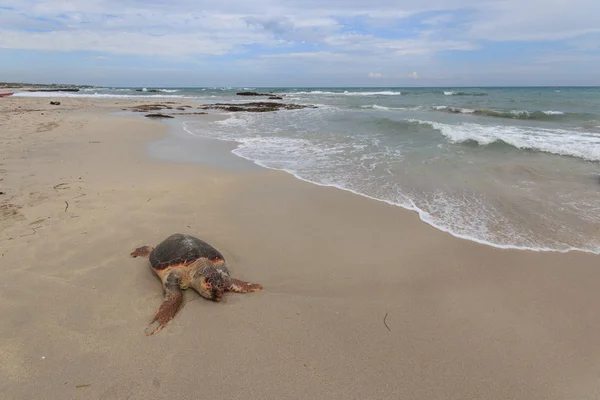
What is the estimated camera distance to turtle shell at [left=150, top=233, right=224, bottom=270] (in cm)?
357

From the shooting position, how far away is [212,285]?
10.8 feet

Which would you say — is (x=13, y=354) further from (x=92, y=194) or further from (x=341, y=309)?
(x=92, y=194)

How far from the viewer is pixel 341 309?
321 cm

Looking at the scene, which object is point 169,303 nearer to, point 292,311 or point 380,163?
point 292,311

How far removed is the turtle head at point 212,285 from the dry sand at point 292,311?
0.43 ft

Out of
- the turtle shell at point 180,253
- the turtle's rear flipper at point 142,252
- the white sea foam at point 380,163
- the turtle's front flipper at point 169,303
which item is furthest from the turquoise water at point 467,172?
the turtle's rear flipper at point 142,252

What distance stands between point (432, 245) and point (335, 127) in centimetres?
1222

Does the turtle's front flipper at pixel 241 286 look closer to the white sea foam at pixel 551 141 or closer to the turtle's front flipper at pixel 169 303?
the turtle's front flipper at pixel 169 303

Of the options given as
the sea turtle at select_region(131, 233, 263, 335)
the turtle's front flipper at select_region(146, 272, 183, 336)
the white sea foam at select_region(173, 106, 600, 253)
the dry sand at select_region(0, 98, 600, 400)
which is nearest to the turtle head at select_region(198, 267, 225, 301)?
the sea turtle at select_region(131, 233, 263, 335)

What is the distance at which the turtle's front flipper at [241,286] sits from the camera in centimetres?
342

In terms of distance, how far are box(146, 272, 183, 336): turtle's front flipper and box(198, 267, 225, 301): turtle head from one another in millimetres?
246

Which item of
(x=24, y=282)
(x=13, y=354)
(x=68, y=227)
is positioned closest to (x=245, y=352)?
(x=13, y=354)

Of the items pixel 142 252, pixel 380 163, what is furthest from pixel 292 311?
pixel 380 163

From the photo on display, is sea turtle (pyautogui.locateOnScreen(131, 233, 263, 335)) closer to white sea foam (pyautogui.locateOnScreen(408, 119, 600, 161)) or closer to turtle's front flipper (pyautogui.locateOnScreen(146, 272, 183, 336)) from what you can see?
turtle's front flipper (pyautogui.locateOnScreen(146, 272, 183, 336))
